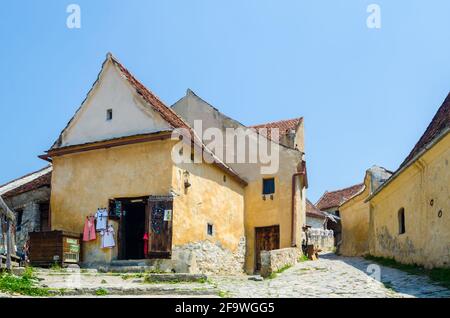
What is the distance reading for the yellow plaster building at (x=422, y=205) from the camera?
12.9 metres

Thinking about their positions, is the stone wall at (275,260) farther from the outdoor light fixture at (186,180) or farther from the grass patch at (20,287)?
the grass patch at (20,287)

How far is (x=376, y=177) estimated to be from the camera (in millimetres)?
24531

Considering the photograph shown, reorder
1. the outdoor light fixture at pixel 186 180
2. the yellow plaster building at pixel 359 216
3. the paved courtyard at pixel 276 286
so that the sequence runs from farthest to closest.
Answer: the yellow plaster building at pixel 359 216 < the outdoor light fixture at pixel 186 180 < the paved courtyard at pixel 276 286

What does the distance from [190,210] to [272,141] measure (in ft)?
25.4

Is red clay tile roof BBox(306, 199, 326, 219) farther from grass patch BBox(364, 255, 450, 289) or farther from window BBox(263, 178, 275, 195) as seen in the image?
grass patch BBox(364, 255, 450, 289)

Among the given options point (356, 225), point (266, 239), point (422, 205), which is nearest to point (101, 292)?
point (422, 205)

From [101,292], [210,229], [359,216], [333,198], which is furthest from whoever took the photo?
[333,198]

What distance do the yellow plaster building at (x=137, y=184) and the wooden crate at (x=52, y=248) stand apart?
0.92 metres

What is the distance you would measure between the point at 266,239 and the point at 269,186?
2.54 m

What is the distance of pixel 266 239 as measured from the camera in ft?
79.4

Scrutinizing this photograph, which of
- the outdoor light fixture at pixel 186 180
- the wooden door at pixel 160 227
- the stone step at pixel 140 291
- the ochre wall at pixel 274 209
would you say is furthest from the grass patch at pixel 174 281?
the ochre wall at pixel 274 209

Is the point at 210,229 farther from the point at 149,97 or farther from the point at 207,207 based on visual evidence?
the point at 149,97
